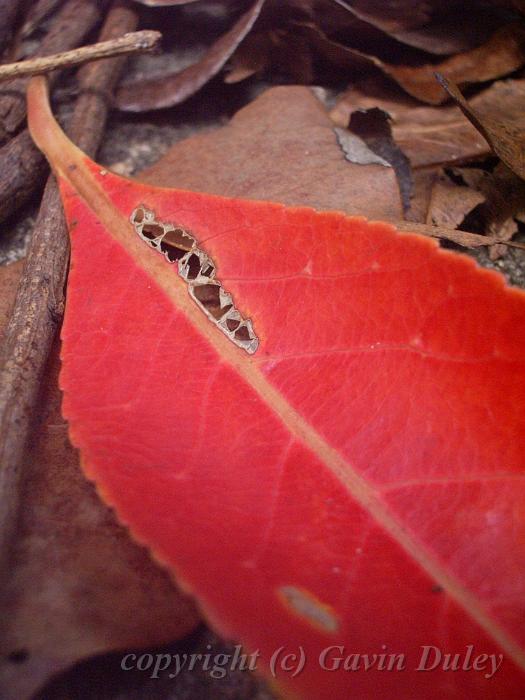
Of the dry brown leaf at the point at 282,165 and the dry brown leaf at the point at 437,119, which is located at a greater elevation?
the dry brown leaf at the point at 282,165

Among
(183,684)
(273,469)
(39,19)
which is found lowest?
(183,684)

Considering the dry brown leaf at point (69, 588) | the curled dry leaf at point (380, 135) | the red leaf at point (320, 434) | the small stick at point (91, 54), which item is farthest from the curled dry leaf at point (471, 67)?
the dry brown leaf at point (69, 588)

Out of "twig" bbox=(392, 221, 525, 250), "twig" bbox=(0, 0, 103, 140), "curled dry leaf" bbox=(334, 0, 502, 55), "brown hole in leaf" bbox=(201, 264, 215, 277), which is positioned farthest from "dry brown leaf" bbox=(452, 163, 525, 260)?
"twig" bbox=(0, 0, 103, 140)

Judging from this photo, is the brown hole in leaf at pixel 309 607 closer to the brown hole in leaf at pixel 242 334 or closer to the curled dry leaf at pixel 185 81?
the brown hole in leaf at pixel 242 334

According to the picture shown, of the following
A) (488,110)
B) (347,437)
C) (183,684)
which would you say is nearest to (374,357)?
(347,437)

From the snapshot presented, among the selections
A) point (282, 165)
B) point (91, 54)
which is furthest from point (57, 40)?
point (282, 165)

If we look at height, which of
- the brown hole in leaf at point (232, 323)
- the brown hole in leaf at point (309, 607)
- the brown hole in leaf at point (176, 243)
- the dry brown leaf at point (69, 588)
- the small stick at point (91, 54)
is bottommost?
the brown hole in leaf at point (309, 607)

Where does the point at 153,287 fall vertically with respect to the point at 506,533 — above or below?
above

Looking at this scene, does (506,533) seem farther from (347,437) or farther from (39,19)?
(39,19)
